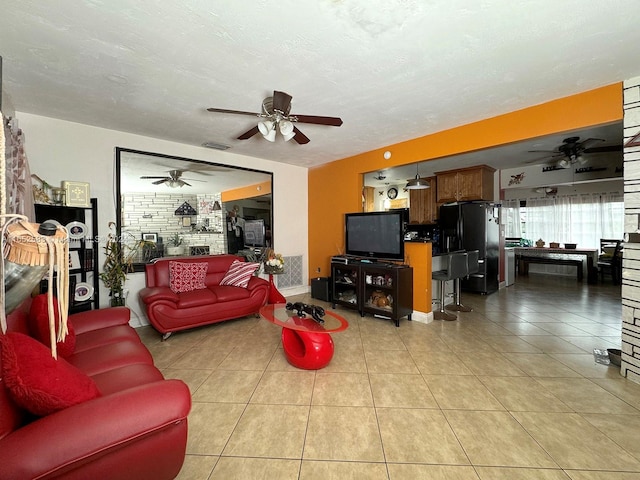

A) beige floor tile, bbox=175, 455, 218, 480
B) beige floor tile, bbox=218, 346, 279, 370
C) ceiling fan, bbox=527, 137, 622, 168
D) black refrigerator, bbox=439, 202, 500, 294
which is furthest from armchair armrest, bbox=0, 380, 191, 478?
ceiling fan, bbox=527, 137, 622, 168

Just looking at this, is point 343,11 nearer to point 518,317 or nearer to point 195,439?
point 195,439

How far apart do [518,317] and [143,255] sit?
5150mm

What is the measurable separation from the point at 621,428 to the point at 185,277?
406 centimetres

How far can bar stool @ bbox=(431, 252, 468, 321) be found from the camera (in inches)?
144

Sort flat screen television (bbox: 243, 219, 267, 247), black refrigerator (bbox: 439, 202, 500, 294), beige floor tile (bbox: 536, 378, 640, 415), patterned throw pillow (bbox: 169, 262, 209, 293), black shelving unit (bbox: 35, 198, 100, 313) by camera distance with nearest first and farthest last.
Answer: beige floor tile (bbox: 536, 378, 640, 415), black shelving unit (bbox: 35, 198, 100, 313), patterned throw pillow (bbox: 169, 262, 209, 293), flat screen television (bbox: 243, 219, 267, 247), black refrigerator (bbox: 439, 202, 500, 294)

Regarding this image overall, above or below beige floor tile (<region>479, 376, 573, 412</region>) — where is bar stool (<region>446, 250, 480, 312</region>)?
above

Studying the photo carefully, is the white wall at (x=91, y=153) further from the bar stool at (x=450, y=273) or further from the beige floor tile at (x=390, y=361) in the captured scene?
the bar stool at (x=450, y=273)

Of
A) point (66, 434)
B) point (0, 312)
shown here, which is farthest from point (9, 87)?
point (66, 434)

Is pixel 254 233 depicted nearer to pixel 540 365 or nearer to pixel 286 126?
pixel 286 126

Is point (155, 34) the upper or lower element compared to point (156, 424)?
upper

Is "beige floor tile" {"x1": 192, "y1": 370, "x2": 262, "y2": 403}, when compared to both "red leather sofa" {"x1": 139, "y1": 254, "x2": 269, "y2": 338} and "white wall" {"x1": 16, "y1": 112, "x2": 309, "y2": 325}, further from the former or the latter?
"white wall" {"x1": 16, "y1": 112, "x2": 309, "y2": 325}

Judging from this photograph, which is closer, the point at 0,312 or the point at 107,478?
the point at 0,312

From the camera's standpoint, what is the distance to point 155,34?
170cm

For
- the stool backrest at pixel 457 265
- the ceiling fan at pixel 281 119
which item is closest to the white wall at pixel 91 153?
the ceiling fan at pixel 281 119
